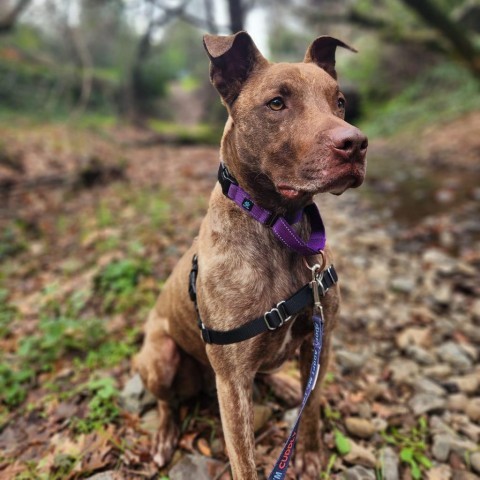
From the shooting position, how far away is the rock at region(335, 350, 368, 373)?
3.76 metres

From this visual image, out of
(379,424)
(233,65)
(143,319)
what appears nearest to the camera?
A: (233,65)

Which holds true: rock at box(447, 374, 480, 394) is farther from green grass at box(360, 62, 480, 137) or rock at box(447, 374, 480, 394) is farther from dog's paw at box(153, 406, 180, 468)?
green grass at box(360, 62, 480, 137)

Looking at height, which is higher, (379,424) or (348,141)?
(348,141)

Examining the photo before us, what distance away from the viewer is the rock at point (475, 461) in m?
2.80

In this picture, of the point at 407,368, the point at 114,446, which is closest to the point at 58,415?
the point at 114,446

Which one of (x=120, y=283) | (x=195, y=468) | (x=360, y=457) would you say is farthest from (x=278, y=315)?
(x=120, y=283)

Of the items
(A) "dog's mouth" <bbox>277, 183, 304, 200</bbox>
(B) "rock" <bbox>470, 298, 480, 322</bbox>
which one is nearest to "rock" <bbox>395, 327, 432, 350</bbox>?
(B) "rock" <bbox>470, 298, 480, 322</bbox>

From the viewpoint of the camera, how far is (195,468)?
105 inches

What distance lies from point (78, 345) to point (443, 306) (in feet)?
13.8

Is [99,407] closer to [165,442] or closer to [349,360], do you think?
[165,442]

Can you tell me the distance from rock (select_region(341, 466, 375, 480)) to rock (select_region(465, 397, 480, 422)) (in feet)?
3.92

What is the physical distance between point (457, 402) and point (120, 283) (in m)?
3.60

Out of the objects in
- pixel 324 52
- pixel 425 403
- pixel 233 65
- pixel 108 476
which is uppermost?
pixel 324 52

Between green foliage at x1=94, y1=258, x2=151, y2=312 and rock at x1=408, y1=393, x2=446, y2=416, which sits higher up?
green foliage at x1=94, y1=258, x2=151, y2=312
